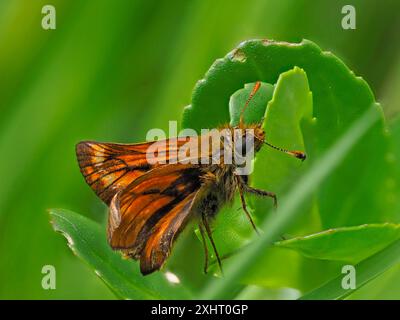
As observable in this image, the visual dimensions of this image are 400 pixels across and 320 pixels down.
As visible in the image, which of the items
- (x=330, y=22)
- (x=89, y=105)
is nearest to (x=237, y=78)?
(x=89, y=105)

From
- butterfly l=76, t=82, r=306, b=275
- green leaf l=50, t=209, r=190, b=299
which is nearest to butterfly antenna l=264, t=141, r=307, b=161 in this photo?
butterfly l=76, t=82, r=306, b=275

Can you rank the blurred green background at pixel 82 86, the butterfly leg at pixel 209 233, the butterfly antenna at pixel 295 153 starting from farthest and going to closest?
the blurred green background at pixel 82 86, the butterfly leg at pixel 209 233, the butterfly antenna at pixel 295 153

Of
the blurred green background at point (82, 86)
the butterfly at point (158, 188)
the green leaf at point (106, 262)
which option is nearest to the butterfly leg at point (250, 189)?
the butterfly at point (158, 188)

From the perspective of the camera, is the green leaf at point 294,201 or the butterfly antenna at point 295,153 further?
the butterfly antenna at point 295,153

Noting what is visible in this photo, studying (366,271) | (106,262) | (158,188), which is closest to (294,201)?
(366,271)

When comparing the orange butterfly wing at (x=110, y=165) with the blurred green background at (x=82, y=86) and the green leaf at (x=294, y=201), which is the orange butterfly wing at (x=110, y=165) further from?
the blurred green background at (x=82, y=86)

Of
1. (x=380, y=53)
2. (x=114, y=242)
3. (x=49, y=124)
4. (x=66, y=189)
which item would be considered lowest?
(x=114, y=242)

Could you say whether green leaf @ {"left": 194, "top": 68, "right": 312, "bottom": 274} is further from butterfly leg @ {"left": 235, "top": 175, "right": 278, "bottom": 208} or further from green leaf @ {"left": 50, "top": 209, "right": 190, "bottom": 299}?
green leaf @ {"left": 50, "top": 209, "right": 190, "bottom": 299}
